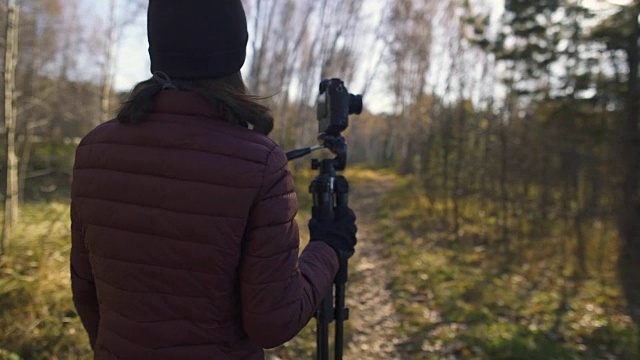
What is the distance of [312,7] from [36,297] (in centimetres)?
1580

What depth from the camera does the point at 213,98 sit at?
1.25m

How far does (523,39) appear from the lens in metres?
8.23

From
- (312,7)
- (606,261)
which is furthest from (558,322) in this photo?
(312,7)

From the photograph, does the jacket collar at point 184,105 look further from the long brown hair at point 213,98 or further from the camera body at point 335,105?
the camera body at point 335,105

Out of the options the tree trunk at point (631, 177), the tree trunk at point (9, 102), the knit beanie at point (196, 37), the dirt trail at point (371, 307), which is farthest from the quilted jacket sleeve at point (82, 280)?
the tree trunk at point (631, 177)

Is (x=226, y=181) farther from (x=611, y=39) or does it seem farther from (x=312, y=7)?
(x=312, y=7)

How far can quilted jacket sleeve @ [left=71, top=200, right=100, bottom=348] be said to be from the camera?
4.74 ft

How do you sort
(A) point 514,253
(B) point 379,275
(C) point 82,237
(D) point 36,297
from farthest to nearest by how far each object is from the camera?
(A) point 514,253 < (B) point 379,275 < (D) point 36,297 < (C) point 82,237

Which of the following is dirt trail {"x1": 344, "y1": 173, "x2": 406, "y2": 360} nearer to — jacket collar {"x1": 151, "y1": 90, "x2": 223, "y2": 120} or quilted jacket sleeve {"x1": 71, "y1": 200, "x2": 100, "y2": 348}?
quilted jacket sleeve {"x1": 71, "y1": 200, "x2": 100, "y2": 348}

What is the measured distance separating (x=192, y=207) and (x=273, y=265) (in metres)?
0.25

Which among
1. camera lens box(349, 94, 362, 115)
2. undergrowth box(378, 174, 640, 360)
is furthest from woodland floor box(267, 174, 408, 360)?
camera lens box(349, 94, 362, 115)

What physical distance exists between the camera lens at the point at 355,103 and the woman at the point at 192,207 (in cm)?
87

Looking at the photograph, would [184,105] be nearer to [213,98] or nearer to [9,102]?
[213,98]

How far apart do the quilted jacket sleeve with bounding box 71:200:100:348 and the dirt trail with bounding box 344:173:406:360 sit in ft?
10.1
